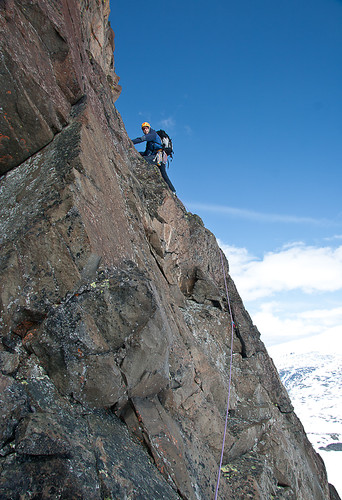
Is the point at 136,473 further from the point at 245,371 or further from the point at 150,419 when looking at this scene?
the point at 245,371

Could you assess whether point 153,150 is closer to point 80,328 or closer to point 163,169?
point 163,169

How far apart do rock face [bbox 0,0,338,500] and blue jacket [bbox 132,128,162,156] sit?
18.2 ft

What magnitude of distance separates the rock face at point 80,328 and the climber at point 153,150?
226 inches

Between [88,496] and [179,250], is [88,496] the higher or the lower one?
the lower one

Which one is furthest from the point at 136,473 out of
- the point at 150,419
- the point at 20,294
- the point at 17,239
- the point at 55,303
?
the point at 17,239

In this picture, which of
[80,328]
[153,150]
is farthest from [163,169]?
[80,328]

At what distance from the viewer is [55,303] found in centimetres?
552

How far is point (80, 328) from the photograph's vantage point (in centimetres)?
538

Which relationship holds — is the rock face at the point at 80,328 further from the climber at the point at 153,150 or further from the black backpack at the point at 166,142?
the black backpack at the point at 166,142

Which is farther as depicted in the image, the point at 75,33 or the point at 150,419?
the point at 75,33

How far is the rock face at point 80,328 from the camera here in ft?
14.7

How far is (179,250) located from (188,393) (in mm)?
7126

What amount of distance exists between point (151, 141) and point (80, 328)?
43.5 ft

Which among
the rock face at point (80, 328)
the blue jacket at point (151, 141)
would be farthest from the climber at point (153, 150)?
the rock face at point (80, 328)
